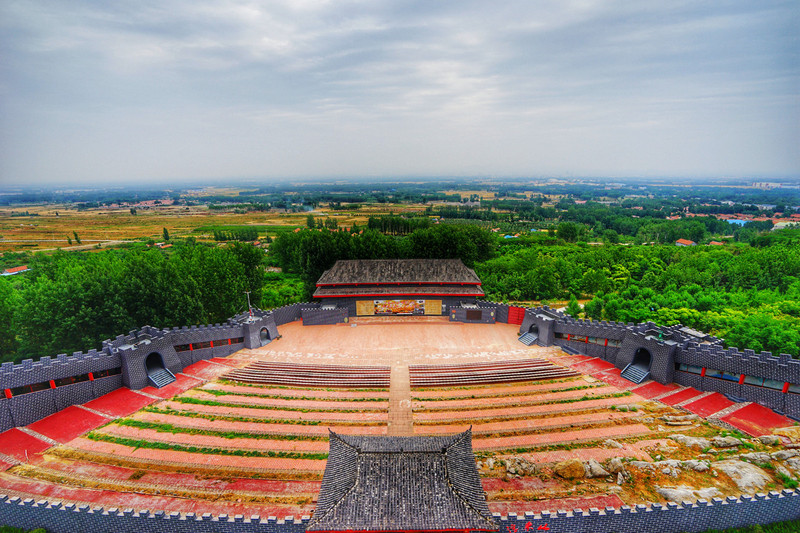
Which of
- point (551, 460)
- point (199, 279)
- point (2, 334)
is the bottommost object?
point (551, 460)

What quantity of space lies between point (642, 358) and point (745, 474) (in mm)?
10257

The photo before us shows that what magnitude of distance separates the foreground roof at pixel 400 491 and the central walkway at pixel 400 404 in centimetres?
694

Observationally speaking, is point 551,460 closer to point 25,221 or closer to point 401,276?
point 401,276

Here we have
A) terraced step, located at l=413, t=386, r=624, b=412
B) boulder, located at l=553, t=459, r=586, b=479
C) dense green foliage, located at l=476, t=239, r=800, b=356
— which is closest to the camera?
boulder, located at l=553, t=459, r=586, b=479

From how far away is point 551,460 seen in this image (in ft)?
54.0

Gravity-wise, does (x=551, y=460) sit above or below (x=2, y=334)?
below

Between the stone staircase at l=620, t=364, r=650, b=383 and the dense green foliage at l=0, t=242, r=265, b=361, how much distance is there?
106 ft

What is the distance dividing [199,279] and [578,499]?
31153 millimetres

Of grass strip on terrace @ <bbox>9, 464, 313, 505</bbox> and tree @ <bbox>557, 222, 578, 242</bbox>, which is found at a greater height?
tree @ <bbox>557, 222, 578, 242</bbox>

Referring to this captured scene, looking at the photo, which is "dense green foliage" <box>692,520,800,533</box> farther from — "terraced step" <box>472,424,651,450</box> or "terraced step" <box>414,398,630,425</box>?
"terraced step" <box>414,398,630,425</box>

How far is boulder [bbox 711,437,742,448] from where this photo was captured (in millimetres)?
16636

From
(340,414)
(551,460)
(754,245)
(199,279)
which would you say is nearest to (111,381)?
(199,279)

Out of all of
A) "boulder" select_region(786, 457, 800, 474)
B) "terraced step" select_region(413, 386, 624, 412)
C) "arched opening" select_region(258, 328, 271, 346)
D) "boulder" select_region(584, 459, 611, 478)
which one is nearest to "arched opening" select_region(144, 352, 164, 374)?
"arched opening" select_region(258, 328, 271, 346)

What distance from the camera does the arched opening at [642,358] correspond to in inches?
944
